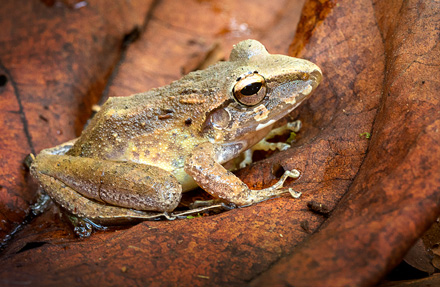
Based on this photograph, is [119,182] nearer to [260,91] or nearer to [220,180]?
[220,180]

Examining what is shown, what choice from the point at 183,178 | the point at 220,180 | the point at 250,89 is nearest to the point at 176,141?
the point at 183,178

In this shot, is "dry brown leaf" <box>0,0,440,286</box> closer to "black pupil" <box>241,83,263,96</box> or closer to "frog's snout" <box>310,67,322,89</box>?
"frog's snout" <box>310,67,322,89</box>

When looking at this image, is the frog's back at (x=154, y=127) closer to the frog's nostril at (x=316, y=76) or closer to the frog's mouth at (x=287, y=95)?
the frog's mouth at (x=287, y=95)

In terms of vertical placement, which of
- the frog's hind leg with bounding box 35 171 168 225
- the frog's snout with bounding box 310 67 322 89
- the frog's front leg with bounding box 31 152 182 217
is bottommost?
the frog's hind leg with bounding box 35 171 168 225

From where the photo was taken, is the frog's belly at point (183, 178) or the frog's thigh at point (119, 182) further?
the frog's belly at point (183, 178)

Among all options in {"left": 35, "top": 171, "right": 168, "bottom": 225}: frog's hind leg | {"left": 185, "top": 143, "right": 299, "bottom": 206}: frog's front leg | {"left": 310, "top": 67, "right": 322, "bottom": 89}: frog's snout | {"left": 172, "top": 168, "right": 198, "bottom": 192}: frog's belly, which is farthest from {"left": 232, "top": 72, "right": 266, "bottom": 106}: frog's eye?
{"left": 35, "top": 171, "right": 168, "bottom": 225}: frog's hind leg

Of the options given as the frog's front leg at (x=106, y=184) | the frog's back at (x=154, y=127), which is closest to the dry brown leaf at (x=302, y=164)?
the frog's front leg at (x=106, y=184)
